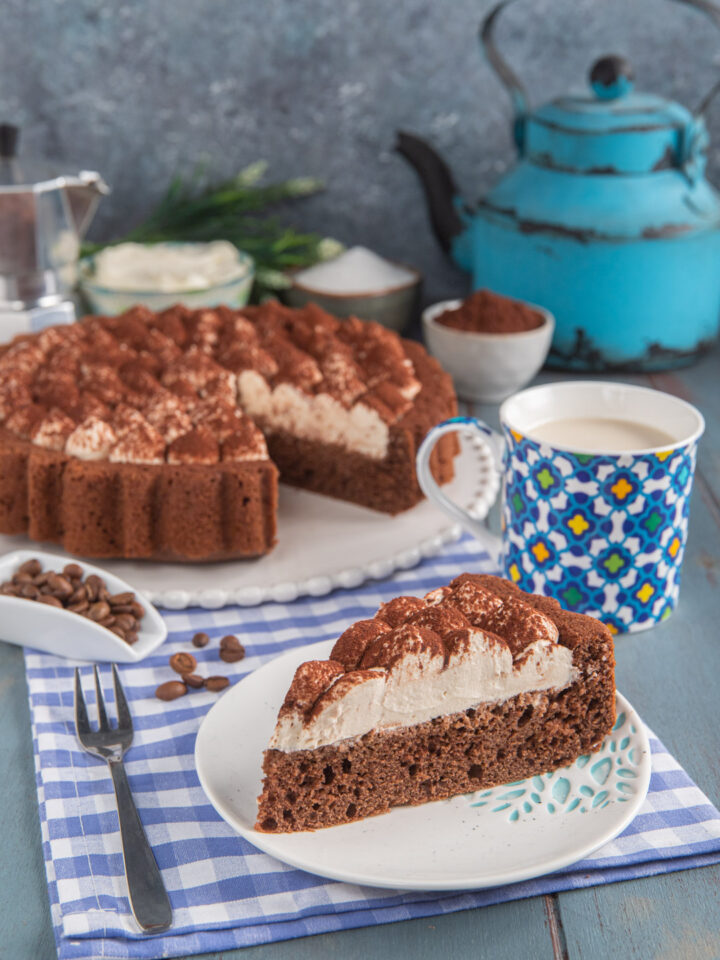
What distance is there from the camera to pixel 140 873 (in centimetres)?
110

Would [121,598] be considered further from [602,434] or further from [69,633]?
[602,434]

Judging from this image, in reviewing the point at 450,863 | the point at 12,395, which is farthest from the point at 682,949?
the point at 12,395

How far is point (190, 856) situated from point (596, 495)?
0.72m

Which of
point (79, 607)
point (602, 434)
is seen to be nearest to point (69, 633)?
point (79, 607)

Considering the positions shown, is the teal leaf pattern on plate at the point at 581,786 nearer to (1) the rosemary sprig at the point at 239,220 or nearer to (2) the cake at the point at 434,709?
(2) the cake at the point at 434,709

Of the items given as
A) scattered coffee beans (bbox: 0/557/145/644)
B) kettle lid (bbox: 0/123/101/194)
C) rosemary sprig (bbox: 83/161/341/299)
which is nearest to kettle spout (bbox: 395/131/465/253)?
rosemary sprig (bbox: 83/161/341/299)

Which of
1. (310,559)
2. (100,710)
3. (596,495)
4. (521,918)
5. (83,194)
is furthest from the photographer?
(83,194)

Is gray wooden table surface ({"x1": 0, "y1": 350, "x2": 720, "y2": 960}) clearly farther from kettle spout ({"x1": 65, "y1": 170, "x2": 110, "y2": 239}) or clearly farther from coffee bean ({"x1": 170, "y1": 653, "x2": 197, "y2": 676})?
kettle spout ({"x1": 65, "y1": 170, "x2": 110, "y2": 239})

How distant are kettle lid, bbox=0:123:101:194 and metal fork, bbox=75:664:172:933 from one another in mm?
1404

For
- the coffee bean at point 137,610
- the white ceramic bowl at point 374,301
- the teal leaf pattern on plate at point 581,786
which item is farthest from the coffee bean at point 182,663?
the white ceramic bowl at point 374,301

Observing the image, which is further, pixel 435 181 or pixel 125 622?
pixel 435 181

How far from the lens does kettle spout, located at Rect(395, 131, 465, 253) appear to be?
2.81 metres

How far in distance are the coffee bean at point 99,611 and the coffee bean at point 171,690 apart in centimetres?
16

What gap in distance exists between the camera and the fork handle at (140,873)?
1.05 metres
